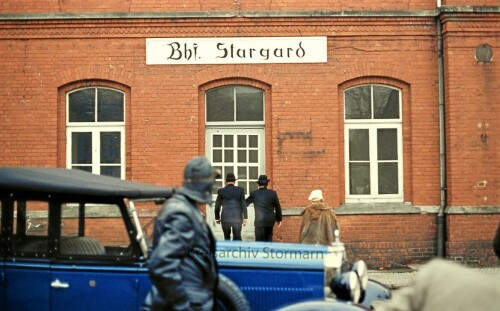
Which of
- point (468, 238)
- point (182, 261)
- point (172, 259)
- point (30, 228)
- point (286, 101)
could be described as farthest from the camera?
point (286, 101)

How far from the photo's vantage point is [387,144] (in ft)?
49.9

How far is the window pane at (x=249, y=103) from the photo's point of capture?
49.6ft

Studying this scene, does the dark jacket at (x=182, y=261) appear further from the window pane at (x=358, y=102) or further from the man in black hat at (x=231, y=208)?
the window pane at (x=358, y=102)

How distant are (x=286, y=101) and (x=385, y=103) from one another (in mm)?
2091

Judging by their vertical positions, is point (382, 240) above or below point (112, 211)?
below

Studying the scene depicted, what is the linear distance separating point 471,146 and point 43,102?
855cm

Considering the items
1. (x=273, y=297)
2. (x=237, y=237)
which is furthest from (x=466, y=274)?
(x=237, y=237)

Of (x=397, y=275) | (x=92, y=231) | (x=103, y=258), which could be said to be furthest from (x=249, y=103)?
(x=103, y=258)

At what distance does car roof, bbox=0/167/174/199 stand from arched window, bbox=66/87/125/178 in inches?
309

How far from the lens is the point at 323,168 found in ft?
48.6

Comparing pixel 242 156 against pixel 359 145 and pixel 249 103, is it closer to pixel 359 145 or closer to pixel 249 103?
pixel 249 103

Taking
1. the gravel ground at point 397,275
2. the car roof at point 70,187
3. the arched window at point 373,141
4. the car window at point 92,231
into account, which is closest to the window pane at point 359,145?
the arched window at point 373,141

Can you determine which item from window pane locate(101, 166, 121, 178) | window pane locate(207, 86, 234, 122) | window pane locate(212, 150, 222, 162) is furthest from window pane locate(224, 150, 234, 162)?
window pane locate(101, 166, 121, 178)

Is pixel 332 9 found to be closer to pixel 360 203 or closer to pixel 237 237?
pixel 360 203
